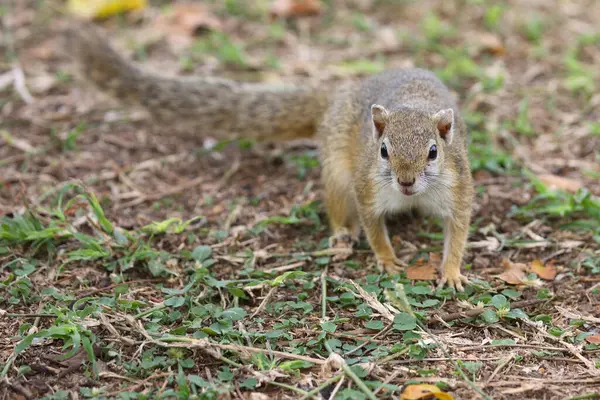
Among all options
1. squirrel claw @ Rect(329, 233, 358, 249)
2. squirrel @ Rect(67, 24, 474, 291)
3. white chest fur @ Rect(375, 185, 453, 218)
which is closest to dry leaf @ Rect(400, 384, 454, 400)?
squirrel @ Rect(67, 24, 474, 291)

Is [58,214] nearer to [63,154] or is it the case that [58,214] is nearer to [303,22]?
[63,154]

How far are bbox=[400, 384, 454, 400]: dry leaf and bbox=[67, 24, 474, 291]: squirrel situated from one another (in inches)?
41.1

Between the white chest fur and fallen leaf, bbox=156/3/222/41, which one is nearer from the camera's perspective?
the white chest fur

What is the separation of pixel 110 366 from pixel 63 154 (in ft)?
8.58

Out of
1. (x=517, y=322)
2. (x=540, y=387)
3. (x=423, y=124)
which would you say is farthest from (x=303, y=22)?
(x=540, y=387)

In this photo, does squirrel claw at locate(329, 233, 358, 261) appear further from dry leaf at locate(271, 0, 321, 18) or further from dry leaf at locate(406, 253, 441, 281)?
dry leaf at locate(271, 0, 321, 18)

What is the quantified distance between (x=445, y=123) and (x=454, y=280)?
87cm

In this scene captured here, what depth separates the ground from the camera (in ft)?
10.6

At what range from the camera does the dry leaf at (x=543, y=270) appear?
4.11m

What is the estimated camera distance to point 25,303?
3.66 metres

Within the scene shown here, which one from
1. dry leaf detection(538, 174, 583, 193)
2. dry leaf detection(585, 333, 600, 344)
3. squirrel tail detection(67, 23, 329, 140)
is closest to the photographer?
dry leaf detection(585, 333, 600, 344)

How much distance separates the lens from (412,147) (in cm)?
387

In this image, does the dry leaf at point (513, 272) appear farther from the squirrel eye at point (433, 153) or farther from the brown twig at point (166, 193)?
the brown twig at point (166, 193)

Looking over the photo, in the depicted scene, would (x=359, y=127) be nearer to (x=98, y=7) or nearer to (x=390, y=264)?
(x=390, y=264)
